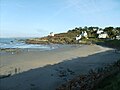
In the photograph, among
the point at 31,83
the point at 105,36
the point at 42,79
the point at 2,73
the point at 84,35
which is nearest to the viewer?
the point at 31,83

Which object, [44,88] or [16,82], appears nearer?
[44,88]

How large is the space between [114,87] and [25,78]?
341 inches

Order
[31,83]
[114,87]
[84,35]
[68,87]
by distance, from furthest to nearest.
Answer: [84,35] < [31,83] < [68,87] < [114,87]

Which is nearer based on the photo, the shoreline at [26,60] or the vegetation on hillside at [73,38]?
the shoreline at [26,60]

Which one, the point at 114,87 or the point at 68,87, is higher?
the point at 114,87

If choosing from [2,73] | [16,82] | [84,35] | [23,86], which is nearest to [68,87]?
[23,86]

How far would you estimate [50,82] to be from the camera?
14867mm

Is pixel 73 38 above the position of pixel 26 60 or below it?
below

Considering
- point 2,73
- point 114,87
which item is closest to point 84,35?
point 2,73

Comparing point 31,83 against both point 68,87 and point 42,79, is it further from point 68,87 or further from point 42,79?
point 68,87

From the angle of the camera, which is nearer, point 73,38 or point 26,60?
point 26,60

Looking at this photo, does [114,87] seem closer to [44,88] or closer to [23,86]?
[44,88]

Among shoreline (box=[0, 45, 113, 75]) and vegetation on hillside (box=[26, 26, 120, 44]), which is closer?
shoreline (box=[0, 45, 113, 75])

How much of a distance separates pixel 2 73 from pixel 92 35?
116738mm
